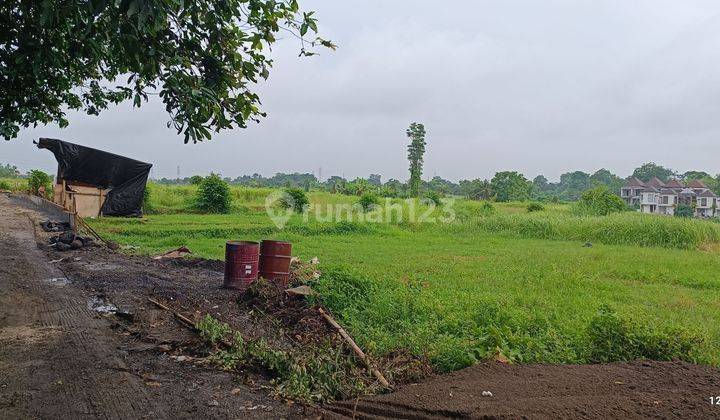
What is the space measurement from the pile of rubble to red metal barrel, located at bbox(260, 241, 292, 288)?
20.5 feet

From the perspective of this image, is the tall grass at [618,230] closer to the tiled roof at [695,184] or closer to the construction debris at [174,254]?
the construction debris at [174,254]

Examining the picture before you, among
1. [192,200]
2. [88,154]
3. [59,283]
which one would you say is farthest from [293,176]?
[59,283]

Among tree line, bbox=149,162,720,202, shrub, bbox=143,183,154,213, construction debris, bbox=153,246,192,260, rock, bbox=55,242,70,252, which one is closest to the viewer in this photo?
construction debris, bbox=153,246,192,260

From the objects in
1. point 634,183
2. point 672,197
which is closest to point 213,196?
point 672,197

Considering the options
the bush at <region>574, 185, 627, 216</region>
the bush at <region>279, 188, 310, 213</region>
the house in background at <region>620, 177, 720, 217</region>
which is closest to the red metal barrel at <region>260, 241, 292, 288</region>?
the bush at <region>279, 188, 310, 213</region>

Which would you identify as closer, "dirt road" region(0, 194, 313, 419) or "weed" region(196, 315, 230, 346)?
"dirt road" region(0, 194, 313, 419)

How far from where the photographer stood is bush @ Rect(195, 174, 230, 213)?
2766 cm

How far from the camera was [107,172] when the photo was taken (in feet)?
69.8

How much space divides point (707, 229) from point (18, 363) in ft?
68.5

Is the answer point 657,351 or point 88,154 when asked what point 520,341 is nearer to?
point 657,351

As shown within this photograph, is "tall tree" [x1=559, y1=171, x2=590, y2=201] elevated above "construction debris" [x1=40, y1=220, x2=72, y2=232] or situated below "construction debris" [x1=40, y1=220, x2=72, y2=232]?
above

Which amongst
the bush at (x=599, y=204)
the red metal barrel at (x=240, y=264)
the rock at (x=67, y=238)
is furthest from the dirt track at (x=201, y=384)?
the bush at (x=599, y=204)

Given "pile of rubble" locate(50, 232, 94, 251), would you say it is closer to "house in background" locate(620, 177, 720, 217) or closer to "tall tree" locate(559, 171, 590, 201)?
"house in background" locate(620, 177, 720, 217)

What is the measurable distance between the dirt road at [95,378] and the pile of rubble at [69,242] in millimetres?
5430
